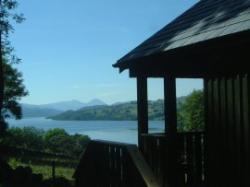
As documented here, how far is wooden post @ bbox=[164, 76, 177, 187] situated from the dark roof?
651 millimetres

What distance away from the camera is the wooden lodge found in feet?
26.1

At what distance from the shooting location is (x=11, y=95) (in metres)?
41.6

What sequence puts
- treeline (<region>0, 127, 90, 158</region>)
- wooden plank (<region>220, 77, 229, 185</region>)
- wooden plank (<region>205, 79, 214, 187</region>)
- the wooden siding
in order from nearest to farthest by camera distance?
the wooden siding
wooden plank (<region>220, 77, 229, 185</region>)
wooden plank (<region>205, 79, 214, 187</region>)
treeline (<region>0, 127, 90, 158</region>)

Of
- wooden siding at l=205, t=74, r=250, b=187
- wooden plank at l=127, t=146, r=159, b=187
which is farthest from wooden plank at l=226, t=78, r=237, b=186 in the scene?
wooden plank at l=127, t=146, r=159, b=187

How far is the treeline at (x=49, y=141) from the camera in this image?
5475cm

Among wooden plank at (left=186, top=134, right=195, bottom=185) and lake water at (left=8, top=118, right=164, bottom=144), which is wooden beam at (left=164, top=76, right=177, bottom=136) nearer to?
wooden plank at (left=186, top=134, right=195, bottom=185)

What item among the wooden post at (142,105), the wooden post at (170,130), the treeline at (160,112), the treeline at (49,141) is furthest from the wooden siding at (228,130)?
the treeline at (49,141)

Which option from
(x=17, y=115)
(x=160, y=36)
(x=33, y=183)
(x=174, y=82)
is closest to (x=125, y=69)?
(x=160, y=36)

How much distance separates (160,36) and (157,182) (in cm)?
307

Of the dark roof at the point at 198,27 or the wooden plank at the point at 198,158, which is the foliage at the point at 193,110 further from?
the wooden plank at the point at 198,158

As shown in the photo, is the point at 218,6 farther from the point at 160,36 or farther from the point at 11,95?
the point at 11,95

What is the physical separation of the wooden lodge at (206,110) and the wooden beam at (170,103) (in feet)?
0.06

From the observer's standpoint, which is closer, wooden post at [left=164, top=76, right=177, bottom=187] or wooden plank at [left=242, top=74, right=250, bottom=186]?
wooden plank at [left=242, top=74, right=250, bottom=186]

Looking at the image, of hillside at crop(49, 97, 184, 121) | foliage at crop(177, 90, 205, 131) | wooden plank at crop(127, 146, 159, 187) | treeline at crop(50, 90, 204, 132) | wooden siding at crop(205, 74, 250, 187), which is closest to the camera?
wooden siding at crop(205, 74, 250, 187)
